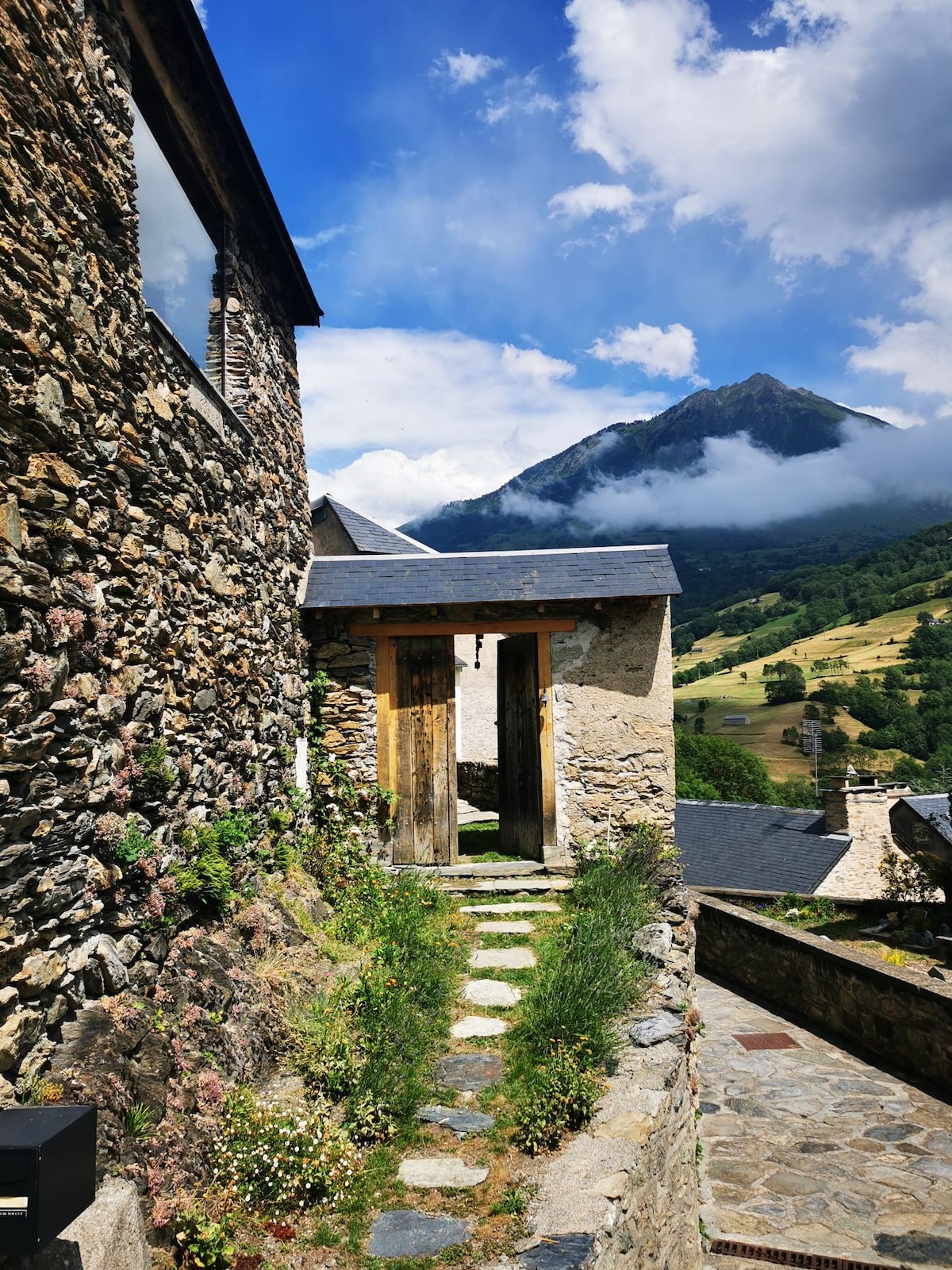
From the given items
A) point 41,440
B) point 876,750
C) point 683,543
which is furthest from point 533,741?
point 683,543

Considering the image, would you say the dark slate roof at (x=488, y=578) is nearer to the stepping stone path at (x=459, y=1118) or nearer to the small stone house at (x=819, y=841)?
the stepping stone path at (x=459, y=1118)

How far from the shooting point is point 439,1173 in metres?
3.83

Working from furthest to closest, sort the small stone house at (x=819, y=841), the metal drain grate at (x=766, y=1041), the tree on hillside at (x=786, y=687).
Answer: the tree on hillside at (x=786, y=687) < the small stone house at (x=819, y=841) < the metal drain grate at (x=766, y=1041)

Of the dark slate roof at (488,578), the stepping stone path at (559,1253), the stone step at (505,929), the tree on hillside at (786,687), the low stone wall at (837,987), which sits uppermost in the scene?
the tree on hillside at (786,687)

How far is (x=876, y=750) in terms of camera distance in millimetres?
65312

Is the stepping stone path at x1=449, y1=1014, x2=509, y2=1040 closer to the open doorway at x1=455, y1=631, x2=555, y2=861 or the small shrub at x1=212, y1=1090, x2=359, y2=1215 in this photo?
the small shrub at x1=212, y1=1090, x2=359, y2=1215

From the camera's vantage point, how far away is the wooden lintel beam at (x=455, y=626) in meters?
8.55

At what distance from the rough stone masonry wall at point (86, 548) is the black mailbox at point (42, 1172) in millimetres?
493

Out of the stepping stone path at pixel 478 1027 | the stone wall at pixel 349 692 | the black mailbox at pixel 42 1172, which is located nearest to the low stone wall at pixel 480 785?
the stone wall at pixel 349 692

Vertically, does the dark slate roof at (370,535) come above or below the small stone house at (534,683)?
above

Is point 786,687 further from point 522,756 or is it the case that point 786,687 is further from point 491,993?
point 491,993

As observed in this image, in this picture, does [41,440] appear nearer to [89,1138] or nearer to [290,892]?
[89,1138]

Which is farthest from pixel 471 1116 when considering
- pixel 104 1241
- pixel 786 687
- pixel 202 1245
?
pixel 786 687

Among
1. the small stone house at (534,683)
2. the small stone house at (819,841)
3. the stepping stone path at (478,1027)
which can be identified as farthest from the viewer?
the small stone house at (819,841)
